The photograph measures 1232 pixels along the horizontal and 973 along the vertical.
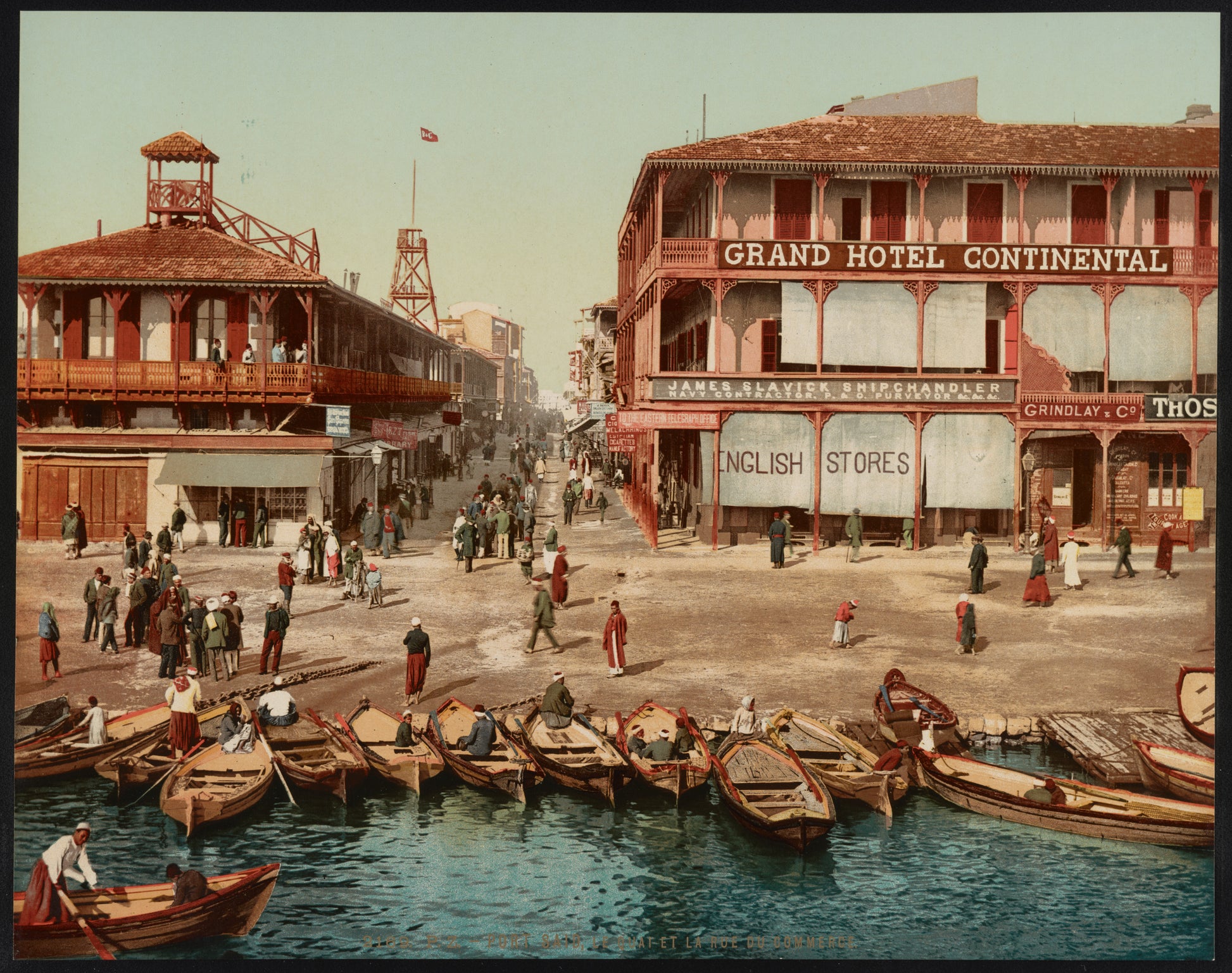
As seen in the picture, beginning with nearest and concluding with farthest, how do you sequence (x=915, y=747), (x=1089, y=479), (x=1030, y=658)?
(x=915, y=747) → (x=1030, y=658) → (x=1089, y=479)

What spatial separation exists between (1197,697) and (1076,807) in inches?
159

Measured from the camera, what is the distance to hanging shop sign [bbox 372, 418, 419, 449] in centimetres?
3519

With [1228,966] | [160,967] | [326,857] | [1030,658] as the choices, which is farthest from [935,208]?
[160,967]

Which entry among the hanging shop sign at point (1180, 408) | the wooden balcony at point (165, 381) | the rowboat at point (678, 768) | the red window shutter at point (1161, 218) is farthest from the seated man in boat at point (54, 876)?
the red window shutter at point (1161, 218)

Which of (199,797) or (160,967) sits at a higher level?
(199,797)

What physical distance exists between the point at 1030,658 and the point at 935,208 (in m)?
16.3

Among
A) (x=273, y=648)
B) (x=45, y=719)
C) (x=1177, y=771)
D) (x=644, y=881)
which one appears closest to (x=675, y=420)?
(x=273, y=648)

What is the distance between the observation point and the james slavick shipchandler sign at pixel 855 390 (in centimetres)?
3234

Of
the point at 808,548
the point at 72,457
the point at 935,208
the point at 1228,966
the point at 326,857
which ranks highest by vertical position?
the point at 935,208

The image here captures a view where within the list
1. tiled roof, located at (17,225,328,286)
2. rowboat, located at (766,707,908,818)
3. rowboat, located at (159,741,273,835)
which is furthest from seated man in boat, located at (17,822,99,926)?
tiled roof, located at (17,225,328,286)

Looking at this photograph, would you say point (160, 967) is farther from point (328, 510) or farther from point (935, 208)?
point (935, 208)

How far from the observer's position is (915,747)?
733 inches

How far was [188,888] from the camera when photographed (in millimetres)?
14711

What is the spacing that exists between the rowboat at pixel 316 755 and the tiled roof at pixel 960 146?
806 inches
